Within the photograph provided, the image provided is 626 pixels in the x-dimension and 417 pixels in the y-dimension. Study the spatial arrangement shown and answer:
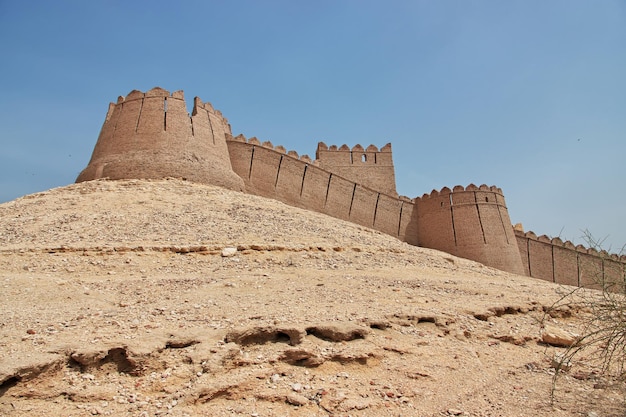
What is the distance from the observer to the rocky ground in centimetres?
410

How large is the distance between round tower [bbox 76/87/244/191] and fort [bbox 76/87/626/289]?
3cm

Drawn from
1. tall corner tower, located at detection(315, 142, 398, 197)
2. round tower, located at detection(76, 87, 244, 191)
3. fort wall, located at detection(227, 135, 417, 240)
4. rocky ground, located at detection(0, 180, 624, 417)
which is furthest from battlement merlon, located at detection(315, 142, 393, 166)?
rocky ground, located at detection(0, 180, 624, 417)

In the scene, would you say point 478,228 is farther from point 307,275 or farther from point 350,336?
point 350,336

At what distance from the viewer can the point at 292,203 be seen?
16438 mm

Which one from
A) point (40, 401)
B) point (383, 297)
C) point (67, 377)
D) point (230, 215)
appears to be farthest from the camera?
point (230, 215)

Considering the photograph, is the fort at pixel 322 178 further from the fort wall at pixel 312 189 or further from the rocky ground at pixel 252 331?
the rocky ground at pixel 252 331

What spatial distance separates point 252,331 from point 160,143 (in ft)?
34.1

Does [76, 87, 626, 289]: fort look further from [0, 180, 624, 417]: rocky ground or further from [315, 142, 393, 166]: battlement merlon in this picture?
[0, 180, 624, 417]: rocky ground

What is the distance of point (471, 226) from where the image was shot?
1798 cm

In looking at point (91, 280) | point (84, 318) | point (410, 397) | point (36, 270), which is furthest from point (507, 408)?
point (36, 270)

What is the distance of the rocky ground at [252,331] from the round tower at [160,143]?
3.78 m

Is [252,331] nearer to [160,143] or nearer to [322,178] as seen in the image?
[160,143]

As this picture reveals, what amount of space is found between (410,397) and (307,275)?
12.1 feet

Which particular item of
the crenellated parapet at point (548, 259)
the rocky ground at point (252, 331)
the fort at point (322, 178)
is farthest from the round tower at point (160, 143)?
the crenellated parapet at point (548, 259)
